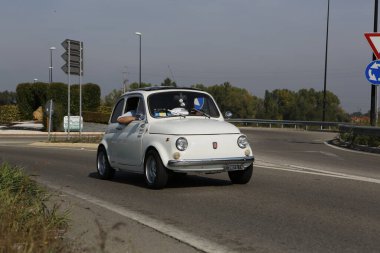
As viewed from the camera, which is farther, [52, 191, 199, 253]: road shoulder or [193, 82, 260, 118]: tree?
[193, 82, 260, 118]: tree

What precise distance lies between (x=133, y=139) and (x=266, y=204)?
3128mm

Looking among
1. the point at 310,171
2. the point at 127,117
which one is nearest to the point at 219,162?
the point at 127,117

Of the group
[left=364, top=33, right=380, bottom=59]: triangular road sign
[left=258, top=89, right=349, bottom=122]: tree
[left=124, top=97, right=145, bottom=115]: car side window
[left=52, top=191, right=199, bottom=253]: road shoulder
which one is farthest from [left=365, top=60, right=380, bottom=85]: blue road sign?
[left=258, top=89, right=349, bottom=122]: tree

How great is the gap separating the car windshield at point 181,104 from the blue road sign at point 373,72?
34.4ft

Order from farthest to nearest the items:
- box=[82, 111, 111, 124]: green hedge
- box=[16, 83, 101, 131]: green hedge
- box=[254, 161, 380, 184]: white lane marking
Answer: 1. box=[16, 83, 101, 131]: green hedge
2. box=[82, 111, 111, 124]: green hedge
3. box=[254, 161, 380, 184]: white lane marking

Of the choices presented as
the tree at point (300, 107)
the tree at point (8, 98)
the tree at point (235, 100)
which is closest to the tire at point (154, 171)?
the tree at point (300, 107)

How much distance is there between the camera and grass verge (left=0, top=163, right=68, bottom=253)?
4207 mm

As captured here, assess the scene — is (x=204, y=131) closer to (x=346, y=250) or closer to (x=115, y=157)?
(x=115, y=157)

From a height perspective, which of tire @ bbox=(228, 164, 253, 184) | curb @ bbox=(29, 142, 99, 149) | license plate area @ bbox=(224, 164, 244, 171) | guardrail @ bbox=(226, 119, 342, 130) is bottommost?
curb @ bbox=(29, 142, 99, 149)

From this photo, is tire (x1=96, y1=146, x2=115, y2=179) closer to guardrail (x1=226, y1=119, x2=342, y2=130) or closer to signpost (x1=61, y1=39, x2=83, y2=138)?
signpost (x1=61, y1=39, x2=83, y2=138)

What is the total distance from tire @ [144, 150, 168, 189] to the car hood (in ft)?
1.37

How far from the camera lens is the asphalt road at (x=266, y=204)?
18.9 ft

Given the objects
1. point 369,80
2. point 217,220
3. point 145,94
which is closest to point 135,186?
point 145,94

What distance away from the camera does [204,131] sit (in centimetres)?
910
